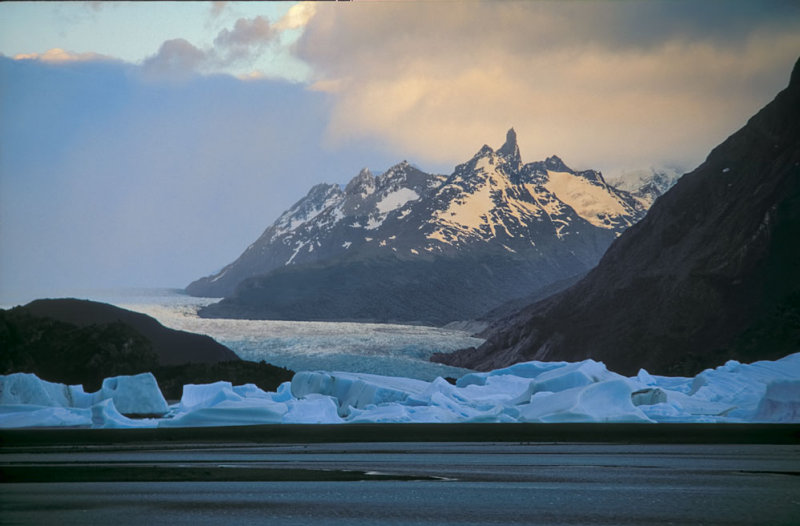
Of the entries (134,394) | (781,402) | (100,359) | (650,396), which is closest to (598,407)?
(781,402)

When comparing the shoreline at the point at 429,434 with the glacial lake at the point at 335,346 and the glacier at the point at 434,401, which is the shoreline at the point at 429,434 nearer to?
the glacier at the point at 434,401

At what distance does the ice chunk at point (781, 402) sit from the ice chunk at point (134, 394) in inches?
936

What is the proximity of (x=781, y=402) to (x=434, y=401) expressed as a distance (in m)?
12.0

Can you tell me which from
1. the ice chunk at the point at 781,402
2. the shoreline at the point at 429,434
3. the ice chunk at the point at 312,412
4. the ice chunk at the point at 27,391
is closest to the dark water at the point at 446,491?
the shoreline at the point at 429,434

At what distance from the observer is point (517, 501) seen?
12.2 meters

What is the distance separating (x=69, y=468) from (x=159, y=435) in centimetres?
1037

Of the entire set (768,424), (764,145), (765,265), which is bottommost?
(768,424)

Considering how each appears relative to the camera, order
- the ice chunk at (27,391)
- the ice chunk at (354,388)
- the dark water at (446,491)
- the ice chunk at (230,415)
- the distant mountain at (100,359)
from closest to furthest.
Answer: the dark water at (446,491)
the ice chunk at (230,415)
the ice chunk at (27,391)
the ice chunk at (354,388)
the distant mountain at (100,359)

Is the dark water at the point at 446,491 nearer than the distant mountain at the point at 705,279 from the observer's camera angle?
Yes

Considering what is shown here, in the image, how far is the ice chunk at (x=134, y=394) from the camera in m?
38.4

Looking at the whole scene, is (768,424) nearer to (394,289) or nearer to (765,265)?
(765,265)

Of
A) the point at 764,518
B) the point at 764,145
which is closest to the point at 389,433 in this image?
the point at 764,518

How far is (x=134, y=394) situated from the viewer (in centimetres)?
3850

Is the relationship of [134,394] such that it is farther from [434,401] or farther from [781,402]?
[781,402]
